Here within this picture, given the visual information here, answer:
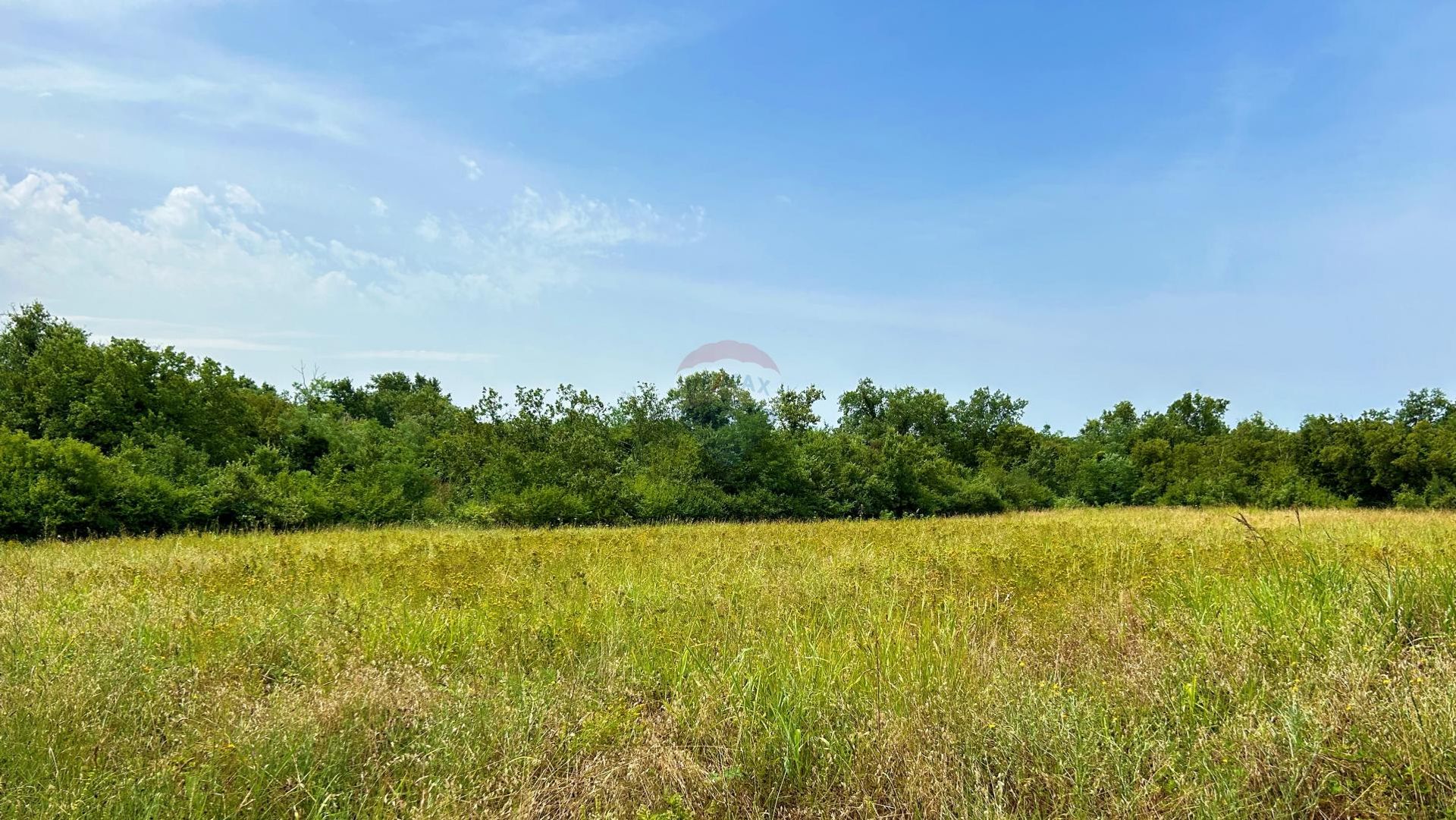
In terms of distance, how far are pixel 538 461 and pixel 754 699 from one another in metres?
23.8

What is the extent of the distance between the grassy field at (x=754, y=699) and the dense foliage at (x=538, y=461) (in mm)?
16676

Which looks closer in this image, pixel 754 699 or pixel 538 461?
pixel 754 699

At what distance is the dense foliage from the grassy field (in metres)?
16.7

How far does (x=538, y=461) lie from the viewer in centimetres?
2591

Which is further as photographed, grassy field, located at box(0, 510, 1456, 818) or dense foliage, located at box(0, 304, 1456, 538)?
dense foliage, located at box(0, 304, 1456, 538)

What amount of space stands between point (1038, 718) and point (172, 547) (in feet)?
43.4

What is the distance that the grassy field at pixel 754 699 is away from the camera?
2537mm

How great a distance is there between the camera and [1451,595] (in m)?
3.89

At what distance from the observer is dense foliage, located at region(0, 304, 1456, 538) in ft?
64.8

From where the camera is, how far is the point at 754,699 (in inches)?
130

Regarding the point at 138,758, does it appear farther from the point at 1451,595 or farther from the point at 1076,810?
the point at 1451,595

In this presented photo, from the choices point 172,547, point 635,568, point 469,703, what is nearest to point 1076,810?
point 469,703

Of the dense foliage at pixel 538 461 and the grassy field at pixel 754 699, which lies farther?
the dense foliage at pixel 538 461

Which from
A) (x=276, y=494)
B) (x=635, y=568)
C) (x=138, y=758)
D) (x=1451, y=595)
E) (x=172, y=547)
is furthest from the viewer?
(x=276, y=494)
